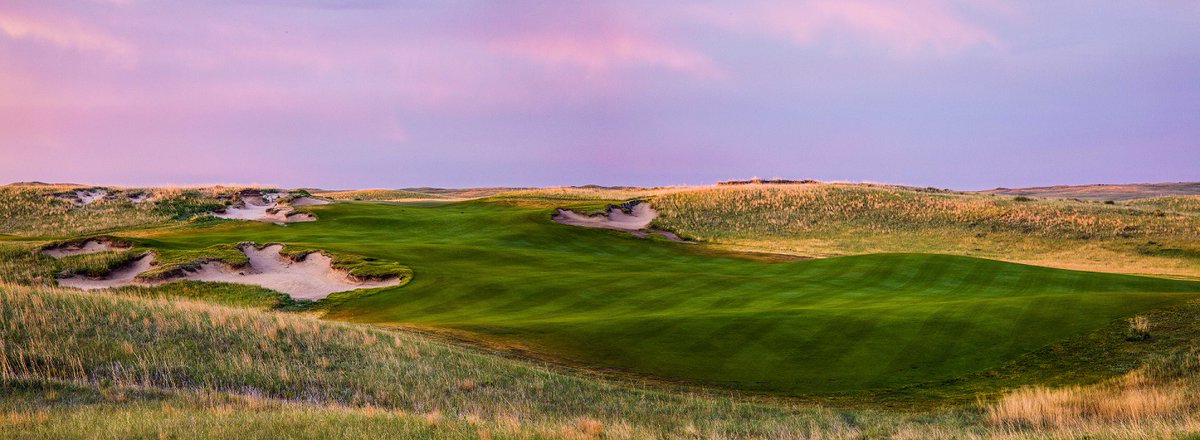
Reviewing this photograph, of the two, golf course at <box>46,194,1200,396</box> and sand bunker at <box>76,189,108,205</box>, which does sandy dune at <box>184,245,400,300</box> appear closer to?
golf course at <box>46,194,1200,396</box>

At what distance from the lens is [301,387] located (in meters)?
12.9

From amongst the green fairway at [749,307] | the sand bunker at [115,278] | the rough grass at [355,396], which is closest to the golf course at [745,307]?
the green fairway at [749,307]

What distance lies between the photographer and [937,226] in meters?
60.7

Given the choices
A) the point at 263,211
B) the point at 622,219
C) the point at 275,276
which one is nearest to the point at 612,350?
the point at 275,276

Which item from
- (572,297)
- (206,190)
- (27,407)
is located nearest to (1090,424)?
(27,407)

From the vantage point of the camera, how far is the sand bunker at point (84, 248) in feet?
116

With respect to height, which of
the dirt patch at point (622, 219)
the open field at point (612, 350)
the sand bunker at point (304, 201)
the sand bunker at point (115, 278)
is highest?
the sand bunker at point (304, 201)

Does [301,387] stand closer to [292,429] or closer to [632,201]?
[292,429]

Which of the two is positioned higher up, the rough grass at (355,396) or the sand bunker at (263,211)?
the sand bunker at (263,211)

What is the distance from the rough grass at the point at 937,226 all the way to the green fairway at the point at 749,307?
14.7 m

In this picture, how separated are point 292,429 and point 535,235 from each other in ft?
131

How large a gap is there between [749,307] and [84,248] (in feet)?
104

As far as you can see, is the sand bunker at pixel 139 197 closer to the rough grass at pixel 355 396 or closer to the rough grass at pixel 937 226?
the rough grass at pixel 937 226

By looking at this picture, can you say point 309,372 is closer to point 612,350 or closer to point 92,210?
point 612,350
